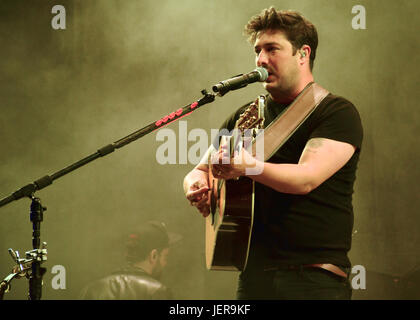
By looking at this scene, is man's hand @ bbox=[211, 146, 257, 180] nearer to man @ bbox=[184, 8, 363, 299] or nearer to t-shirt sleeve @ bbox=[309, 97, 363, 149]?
man @ bbox=[184, 8, 363, 299]

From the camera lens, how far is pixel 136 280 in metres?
3.17

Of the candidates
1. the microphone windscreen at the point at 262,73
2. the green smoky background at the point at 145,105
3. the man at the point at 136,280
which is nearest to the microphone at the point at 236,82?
the microphone windscreen at the point at 262,73

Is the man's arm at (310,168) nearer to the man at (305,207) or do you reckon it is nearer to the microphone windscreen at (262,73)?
the man at (305,207)

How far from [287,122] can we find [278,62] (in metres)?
0.35

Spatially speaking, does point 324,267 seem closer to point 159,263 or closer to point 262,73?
point 262,73

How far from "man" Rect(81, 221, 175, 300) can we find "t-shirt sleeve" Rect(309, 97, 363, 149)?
1.56 meters

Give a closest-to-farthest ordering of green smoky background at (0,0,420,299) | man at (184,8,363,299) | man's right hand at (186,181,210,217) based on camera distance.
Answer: man at (184,8,363,299)
man's right hand at (186,181,210,217)
green smoky background at (0,0,420,299)

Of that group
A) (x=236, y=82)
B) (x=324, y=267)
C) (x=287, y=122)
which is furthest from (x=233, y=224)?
(x=236, y=82)

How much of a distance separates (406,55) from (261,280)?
3445 mm

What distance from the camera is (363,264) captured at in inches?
186

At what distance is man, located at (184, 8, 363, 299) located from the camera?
2025 mm

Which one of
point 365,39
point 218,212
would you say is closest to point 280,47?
point 218,212

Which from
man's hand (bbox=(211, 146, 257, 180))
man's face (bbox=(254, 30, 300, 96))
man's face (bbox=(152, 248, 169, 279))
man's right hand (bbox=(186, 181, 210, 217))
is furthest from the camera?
man's face (bbox=(152, 248, 169, 279))

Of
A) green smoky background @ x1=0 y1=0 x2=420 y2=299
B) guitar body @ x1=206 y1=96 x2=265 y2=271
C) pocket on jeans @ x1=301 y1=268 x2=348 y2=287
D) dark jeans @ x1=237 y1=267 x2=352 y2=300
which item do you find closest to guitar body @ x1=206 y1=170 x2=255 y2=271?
guitar body @ x1=206 y1=96 x2=265 y2=271
